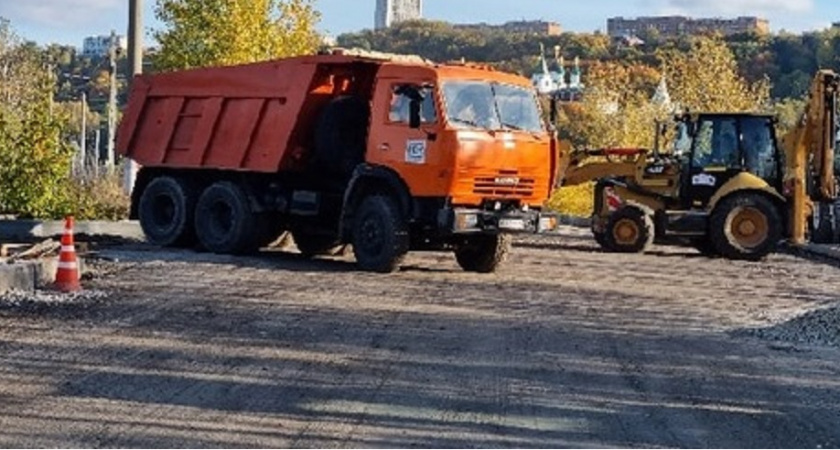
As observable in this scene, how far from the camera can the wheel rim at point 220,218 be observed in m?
20.3

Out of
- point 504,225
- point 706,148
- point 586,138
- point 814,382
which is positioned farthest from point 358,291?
point 586,138

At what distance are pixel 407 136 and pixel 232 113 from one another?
3.73 m

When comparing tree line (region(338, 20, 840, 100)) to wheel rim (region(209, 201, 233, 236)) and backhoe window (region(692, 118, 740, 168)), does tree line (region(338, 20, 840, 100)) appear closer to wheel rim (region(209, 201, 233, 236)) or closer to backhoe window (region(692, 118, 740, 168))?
backhoe window (region(692, 118, 740, 168))

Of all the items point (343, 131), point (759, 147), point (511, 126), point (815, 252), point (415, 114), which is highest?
point (415, 114)

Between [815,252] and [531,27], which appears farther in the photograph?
[531,27]

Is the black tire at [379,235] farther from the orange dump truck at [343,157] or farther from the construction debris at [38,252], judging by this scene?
the construction debris at [38,252]

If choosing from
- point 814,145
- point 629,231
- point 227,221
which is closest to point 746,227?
point 629,231

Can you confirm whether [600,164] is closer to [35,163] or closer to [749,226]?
[749,226]

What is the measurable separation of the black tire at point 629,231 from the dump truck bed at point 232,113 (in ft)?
25.4

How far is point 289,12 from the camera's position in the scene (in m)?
33.0

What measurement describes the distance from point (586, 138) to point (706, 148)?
39587 mm

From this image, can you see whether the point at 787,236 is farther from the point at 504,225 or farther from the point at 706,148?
the point at 504,225

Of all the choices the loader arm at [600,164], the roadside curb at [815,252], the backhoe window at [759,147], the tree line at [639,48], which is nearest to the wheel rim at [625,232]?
the loader arm at [600,164]

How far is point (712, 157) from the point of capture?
25.1m
